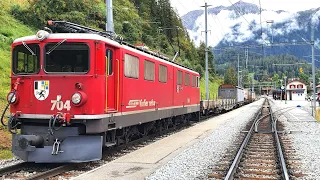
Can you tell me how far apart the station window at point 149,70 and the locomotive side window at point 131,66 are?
2.85 ft

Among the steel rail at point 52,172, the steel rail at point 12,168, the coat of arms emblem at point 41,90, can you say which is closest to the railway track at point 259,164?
the steel rail at point 52,172

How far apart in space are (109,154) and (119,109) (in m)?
1.61

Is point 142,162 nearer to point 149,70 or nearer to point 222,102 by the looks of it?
point 149,70

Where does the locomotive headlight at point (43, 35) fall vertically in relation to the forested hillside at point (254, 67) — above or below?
below

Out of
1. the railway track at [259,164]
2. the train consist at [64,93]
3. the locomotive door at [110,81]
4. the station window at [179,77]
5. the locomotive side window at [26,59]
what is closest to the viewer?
the railway track at [259,164]

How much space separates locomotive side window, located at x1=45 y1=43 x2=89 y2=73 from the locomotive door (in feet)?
2.29

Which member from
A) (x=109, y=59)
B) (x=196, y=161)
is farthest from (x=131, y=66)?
(x=196, y=161)

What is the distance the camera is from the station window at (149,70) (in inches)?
526

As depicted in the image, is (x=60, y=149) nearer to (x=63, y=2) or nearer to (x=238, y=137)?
(x=238, y=137)

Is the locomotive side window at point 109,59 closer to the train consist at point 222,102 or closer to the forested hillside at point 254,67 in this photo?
the train consist at point 222,102

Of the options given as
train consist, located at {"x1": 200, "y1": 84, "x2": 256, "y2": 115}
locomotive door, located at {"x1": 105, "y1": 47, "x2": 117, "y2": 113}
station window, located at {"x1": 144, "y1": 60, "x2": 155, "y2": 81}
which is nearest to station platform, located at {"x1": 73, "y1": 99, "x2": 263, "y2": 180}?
locomotive door, located at {"x1": 105, "y1": 47, "x2": 117, "y2": 113}

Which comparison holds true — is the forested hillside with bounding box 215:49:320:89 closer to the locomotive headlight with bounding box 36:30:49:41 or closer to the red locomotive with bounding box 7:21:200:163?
the red locomotive with bounding box 7:21:200:163

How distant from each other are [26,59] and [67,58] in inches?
46.1

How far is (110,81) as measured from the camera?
34.3 ft
